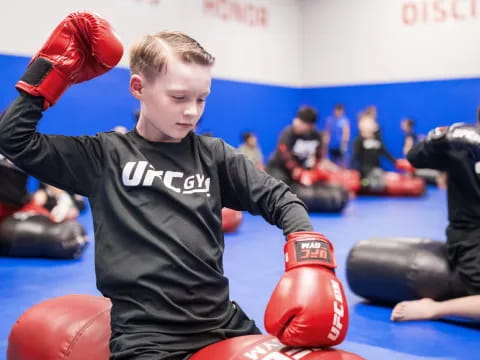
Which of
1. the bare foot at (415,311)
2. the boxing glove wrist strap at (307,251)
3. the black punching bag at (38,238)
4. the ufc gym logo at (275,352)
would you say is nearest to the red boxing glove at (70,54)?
the boxing glove wrist strap at (307,251)

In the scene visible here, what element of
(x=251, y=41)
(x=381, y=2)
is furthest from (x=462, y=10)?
(x=251, y=41)

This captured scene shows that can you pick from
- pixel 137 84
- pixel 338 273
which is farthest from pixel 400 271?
pixel 137 84

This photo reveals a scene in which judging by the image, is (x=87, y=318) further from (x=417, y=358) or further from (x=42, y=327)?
(x=417, y=358)

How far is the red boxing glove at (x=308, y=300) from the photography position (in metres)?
1.53

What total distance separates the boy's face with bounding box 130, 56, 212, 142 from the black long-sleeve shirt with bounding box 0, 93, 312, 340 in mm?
110

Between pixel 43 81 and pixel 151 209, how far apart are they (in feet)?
1.61

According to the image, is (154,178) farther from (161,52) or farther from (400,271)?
(400,271)

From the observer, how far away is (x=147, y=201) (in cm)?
177

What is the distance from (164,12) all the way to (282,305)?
→ 10.0m

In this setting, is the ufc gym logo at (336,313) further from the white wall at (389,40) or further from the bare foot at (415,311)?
the white wall at (389,40)

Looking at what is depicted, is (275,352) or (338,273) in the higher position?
(275,352)

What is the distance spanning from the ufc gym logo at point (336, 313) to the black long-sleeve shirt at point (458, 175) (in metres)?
1.98

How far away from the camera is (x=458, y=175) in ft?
11.2

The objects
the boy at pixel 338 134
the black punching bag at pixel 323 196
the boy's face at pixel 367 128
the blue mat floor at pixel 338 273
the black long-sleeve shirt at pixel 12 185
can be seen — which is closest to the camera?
the blue mat floor at pixel 338 273
